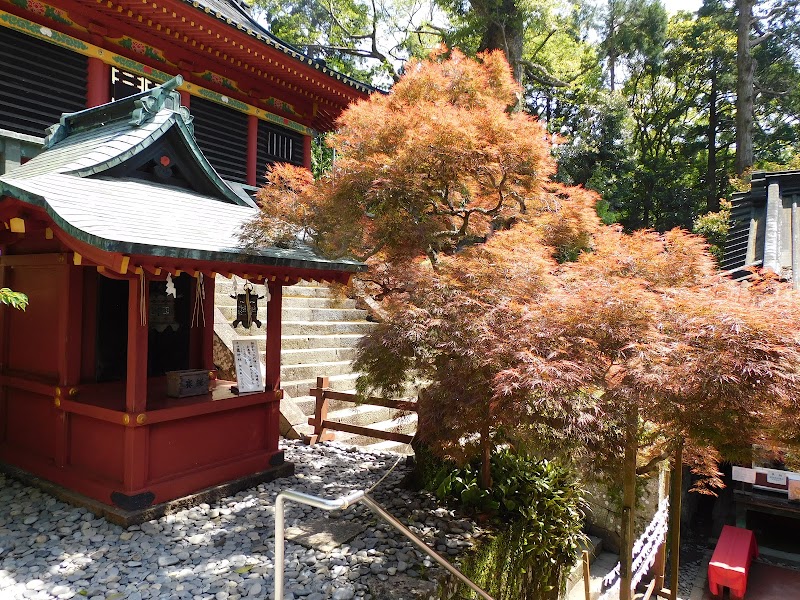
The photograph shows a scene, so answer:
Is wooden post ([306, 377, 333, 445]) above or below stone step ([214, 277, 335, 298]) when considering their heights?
below

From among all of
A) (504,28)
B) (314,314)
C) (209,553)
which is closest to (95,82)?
(314,314)

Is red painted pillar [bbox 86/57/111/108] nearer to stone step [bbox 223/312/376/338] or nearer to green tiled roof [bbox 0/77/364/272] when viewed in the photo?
green tiled roof [bbox 0/77/364/272]

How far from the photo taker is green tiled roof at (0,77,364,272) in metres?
4.12

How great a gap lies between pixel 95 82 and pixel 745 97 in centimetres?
1906

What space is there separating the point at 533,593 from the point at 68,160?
6399 mm

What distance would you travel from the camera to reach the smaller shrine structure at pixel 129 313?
448cm

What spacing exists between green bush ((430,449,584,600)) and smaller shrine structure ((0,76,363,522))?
6.98 ft

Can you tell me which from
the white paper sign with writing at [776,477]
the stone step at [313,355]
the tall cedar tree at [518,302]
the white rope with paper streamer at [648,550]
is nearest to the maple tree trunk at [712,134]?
the white paper sign with writing at [776,477]

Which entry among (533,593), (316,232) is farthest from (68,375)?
(533,593)

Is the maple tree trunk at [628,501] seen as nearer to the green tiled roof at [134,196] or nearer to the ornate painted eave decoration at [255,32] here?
the green tiled roof at [134,196]

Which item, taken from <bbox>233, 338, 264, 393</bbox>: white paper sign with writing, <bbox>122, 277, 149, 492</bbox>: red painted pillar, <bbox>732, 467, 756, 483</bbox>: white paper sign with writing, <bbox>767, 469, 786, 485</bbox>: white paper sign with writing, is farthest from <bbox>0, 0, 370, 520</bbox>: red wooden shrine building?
<bbox>767, 469, 786, 485</bbox>: white paper sign with writing

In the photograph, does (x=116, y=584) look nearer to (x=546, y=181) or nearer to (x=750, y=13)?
(x=546, y=181)

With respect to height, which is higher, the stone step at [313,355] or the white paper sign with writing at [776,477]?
the stone step at [313,355]

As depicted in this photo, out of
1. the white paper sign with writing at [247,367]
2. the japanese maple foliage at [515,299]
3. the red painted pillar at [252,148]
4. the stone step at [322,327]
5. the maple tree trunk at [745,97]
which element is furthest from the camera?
the maple tree trunk at [745,97]
